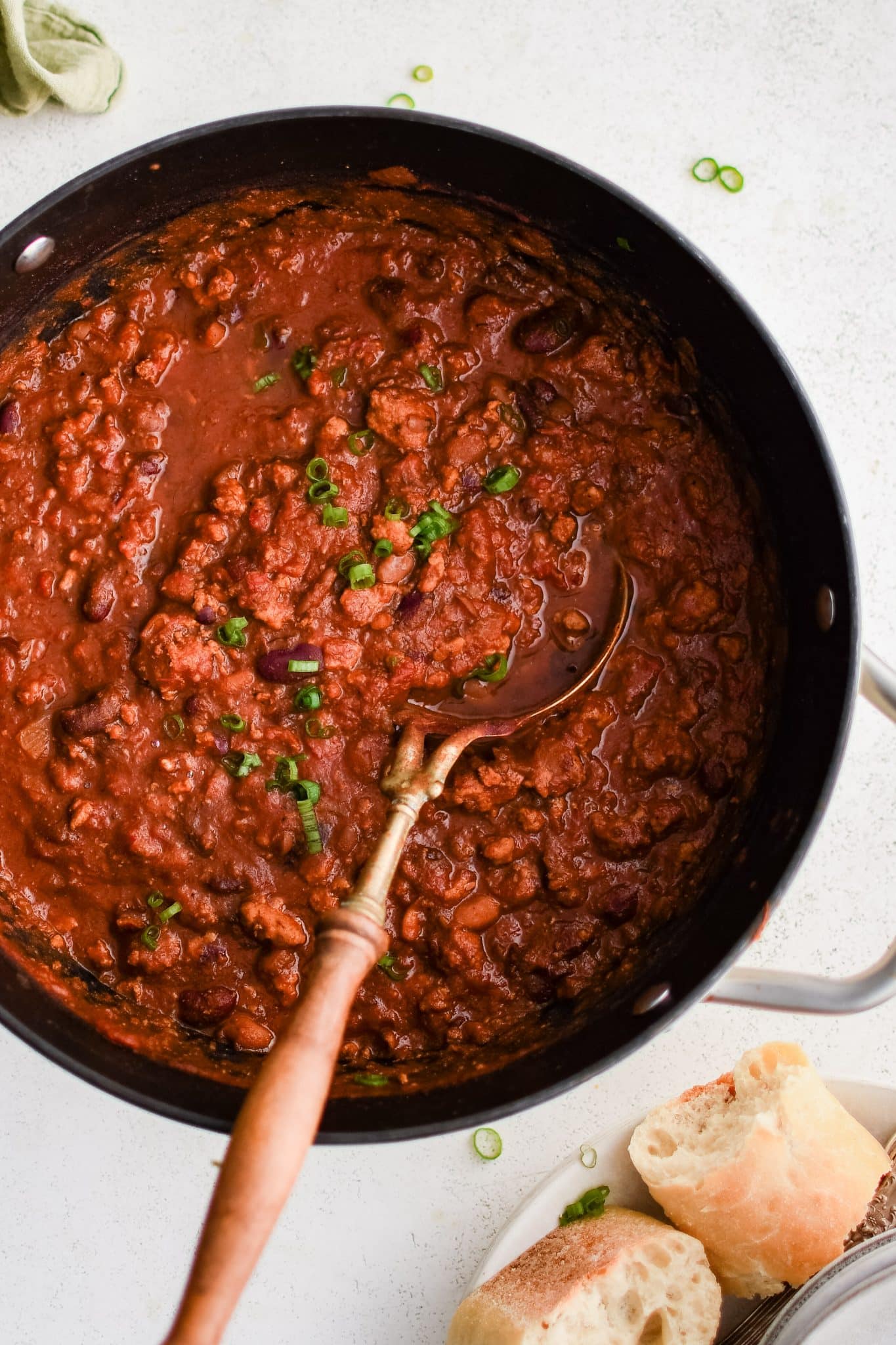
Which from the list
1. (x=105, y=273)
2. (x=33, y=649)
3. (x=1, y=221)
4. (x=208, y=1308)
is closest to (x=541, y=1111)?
(x=208, y=1308)

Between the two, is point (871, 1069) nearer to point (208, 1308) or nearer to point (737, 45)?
point (208, 1308)

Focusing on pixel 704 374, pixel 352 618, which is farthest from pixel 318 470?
pixel 704 374

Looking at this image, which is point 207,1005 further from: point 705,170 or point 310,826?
point 705,170

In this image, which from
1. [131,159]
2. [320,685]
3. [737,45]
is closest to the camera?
[131,159]

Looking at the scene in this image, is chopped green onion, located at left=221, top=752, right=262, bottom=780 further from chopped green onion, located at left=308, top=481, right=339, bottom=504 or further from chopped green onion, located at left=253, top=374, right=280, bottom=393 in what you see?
chopped green onion, located at left=253, top=374, right=280, bottom=393

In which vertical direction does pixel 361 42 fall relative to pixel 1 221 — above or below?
above

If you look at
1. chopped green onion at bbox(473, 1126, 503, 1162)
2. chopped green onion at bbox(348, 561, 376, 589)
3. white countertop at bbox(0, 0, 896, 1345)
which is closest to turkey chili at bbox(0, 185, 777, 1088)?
chopped green onion at bbox(348, 561, 376, 589)

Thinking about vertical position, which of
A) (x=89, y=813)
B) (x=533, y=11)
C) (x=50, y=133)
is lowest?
(x=89, y=813)

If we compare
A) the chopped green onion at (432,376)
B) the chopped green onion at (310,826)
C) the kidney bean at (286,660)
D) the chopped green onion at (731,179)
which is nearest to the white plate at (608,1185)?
the chopped green onion at (310,826)
